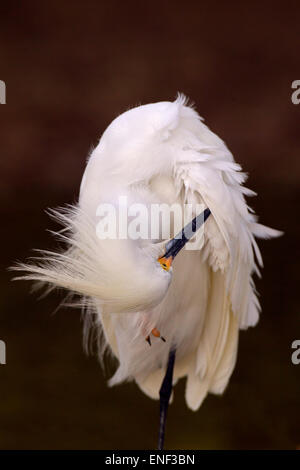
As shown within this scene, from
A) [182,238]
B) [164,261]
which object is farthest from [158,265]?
[182,238]

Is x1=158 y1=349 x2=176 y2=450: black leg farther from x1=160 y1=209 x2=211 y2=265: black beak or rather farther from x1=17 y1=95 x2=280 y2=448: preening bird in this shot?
x1=160 y1=209 x2=211 y2=265: black beak

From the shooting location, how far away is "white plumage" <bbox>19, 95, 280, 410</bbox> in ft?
5.33

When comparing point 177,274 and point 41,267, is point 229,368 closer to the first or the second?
point 177,274

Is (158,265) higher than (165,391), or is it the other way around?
(158,265)

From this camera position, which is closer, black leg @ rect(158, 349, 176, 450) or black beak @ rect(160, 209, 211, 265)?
black beak @ rect(160, 209, 211, 265)

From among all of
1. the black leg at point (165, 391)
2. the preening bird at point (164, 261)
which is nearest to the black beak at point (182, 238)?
the preening bird at point (164, 261)

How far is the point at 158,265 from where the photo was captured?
167cm

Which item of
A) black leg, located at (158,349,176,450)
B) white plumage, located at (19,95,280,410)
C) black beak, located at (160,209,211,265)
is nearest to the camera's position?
white plumage, located at (19,95,280,410)

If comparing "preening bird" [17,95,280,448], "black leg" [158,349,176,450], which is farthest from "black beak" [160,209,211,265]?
"black leg" [158,349,176,450]

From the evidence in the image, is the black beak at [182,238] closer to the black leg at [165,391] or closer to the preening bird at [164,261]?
the preening bird at [164,261]

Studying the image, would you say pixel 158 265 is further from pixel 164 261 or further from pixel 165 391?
pixel 165 391

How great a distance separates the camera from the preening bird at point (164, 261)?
64.1 inches

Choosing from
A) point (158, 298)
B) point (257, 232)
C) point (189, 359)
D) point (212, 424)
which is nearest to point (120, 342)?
point (189, 359)

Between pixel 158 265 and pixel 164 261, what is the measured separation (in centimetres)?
5
